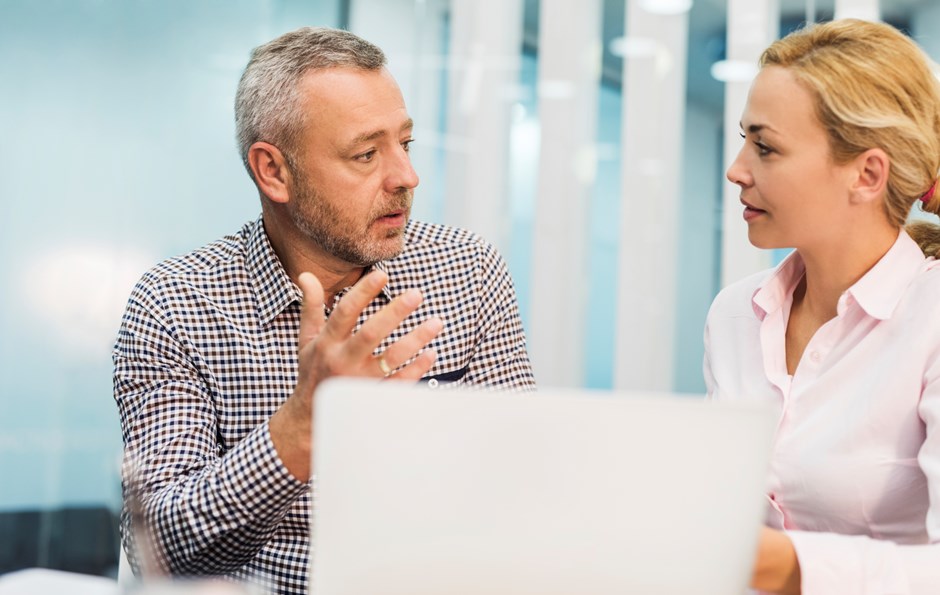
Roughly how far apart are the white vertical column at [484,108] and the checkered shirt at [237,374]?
4.31 feet

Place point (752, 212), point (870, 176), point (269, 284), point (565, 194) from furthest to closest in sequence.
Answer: point (565, 194)
point (269, 284)
point (752, 212)
point (870, 176)

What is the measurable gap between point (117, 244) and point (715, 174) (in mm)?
1949

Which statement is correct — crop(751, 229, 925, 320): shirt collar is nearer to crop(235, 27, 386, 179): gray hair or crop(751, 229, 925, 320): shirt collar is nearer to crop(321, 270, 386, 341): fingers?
crop(321, 270, 386, 341): fingers

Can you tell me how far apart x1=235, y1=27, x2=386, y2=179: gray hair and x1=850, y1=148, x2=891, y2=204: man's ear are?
2.67 ft

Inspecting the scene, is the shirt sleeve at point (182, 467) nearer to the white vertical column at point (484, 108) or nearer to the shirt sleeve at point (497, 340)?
the shirt sleeve at point (497, 340)

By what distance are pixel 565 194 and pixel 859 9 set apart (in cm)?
97

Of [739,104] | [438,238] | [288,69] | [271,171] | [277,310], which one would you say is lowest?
[277,310]

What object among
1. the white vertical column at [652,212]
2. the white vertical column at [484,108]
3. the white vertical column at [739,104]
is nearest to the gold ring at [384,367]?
the white vertical column at [739,104]

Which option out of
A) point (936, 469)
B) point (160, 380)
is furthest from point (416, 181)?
point (936, 469)

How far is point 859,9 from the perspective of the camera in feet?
8.28

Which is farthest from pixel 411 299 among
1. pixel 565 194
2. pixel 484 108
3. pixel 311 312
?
pixel 484 108

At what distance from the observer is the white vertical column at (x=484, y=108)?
3.14 metres

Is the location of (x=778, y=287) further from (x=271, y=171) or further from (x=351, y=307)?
(x=271, y=171)

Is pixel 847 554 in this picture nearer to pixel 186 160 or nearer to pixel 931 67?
pixel 931 67
